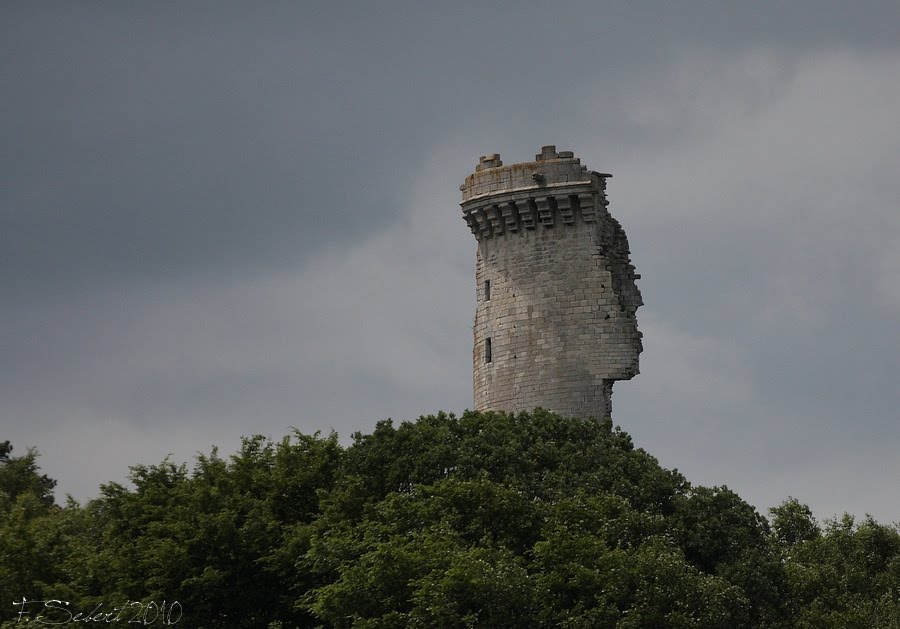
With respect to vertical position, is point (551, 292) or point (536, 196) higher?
point (536, 196)

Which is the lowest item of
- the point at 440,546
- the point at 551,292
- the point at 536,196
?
the point at 440,546

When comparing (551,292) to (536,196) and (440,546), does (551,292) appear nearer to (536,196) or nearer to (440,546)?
(536,196)

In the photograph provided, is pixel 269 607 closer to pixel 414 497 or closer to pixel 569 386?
pixel 414 497

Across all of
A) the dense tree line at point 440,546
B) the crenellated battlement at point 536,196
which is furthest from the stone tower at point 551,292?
the dense tree line at point 440,546

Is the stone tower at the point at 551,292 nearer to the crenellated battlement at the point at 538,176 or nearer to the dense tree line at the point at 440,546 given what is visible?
the crenellated battlement at the point at 538,176

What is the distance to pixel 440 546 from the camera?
196 feet

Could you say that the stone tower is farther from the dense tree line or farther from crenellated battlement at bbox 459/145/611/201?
the dense tree line

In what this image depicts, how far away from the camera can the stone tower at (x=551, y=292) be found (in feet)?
244

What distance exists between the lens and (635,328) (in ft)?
246

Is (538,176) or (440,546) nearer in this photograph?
(440,546)

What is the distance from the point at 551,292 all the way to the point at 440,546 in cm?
1686

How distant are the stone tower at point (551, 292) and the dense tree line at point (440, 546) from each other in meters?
4.59

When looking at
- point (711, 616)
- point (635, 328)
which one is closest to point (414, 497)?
point (711, 616)

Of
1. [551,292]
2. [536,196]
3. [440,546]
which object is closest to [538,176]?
[536,196]
